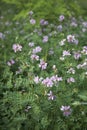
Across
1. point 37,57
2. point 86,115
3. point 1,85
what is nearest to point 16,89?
point 1,85

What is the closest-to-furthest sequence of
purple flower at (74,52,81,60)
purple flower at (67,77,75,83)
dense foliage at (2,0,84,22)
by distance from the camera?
purple flower at (67,77,75,83), purple flower at (74,52,81,60), dense foliage at (2,0,84,22)

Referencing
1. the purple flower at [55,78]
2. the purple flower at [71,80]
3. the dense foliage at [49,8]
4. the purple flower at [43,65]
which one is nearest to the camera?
the purple flower at [55,78]

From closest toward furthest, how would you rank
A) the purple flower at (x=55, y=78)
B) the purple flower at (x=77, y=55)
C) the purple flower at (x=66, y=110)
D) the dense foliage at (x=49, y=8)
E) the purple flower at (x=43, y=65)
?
the purple flower at (x=66, y=110) < the purple flower at (x=55, y=78) < the purple flower at (x=43, y=65) < the purple flower at (x=77, y=55) < the dense foliage at (x=49, y=8)

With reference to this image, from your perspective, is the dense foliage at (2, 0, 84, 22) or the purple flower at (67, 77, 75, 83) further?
the dense foliage at (2, 0, 84, 22)

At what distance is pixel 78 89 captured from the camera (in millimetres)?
3449

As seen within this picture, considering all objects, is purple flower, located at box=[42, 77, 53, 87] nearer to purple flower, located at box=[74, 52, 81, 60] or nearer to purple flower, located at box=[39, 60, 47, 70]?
purple flower, located at box=[39, 60, 47, 70]

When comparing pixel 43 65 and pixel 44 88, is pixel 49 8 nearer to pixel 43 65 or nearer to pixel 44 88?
pixel 43 65

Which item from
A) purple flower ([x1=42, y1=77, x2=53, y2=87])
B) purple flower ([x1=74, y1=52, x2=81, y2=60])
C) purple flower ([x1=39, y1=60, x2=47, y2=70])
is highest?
purple flower ([x1=74, y1=52, x2=81, y2=60])

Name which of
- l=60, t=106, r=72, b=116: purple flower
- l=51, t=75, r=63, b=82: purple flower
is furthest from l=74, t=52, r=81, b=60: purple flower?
l=60, t=106, r=72, b=116: purple flower

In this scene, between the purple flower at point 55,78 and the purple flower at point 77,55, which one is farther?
the purple flower at point 77,55

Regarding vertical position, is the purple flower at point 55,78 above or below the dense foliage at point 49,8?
below

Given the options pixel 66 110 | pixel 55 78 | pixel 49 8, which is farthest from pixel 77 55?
pixel 49 8

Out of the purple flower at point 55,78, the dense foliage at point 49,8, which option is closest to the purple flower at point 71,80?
the purple flower at point 55,78

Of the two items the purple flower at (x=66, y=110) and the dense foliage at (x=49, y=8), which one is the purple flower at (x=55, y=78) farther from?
the dense foliage at (x=49, y=8)
